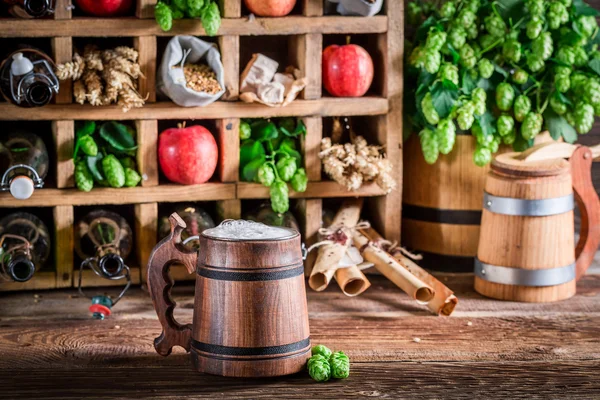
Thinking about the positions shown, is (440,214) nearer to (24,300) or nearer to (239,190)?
(239,190)

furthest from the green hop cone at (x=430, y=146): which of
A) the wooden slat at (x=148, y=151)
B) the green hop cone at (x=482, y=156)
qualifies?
the wooden slat at (x=148, y=151)

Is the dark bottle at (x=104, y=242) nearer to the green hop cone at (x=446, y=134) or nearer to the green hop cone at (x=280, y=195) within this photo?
the green hop cone at (x=280, y=195)

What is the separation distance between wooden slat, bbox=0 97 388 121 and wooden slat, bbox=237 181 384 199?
1.02ft

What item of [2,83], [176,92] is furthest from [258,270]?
[2,83]

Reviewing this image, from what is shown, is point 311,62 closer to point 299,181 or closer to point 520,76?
point 299,181

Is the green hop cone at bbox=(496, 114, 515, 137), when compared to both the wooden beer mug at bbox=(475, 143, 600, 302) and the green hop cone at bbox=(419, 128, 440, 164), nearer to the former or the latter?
the wooden beer mug at bbox=(475, 143, 600, 302)

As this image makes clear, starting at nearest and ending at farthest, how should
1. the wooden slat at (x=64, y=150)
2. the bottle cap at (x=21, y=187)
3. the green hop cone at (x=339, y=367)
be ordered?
the green hop cone at (x=339, y=367) < the bottle cap at (x=21, y=187) < the wooden slat at (x=64, y=150)

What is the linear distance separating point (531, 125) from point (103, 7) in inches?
74.4

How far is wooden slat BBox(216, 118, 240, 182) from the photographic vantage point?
3.78 metres

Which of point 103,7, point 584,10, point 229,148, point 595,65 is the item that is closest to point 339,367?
point 229,148

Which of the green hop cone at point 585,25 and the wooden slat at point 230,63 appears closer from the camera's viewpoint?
the wooden slat at point 230,63

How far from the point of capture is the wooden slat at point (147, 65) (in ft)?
12.0

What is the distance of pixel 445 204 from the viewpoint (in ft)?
13.1

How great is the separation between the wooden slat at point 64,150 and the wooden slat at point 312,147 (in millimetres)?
1005
